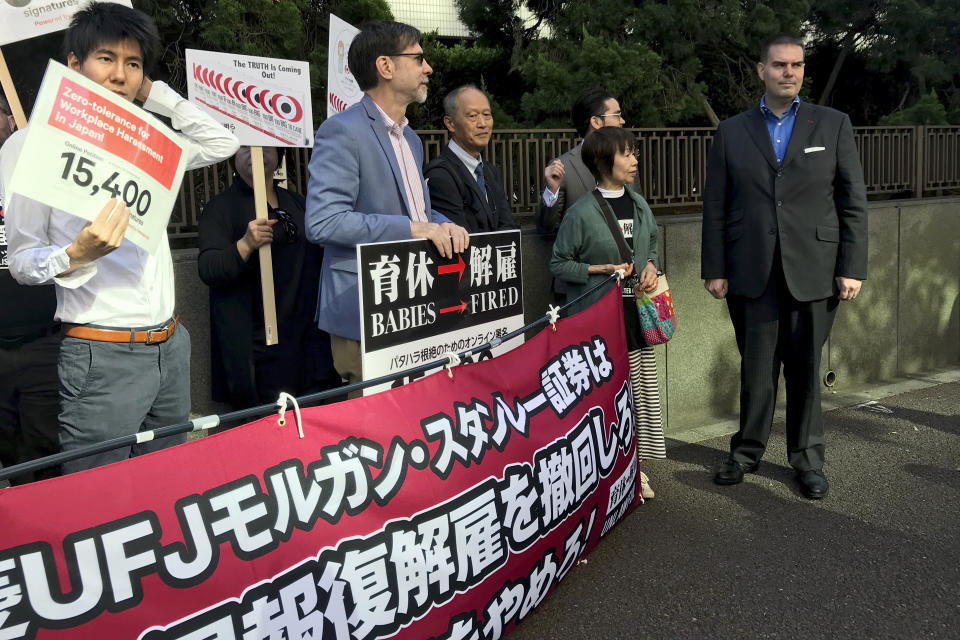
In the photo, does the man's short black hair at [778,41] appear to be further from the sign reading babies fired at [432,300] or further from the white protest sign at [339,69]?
the white protest sign at [339,69]

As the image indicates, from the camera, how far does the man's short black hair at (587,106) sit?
17.0ft

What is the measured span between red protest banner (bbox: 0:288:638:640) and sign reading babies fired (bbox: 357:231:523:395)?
246 millimetres

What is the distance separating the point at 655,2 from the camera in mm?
9891

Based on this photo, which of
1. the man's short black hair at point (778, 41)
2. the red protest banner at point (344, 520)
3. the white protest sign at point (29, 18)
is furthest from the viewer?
the man's short black hair at point (778, 41)

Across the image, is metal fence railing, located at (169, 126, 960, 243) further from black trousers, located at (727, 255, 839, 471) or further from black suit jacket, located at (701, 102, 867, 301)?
black trousers, located at (727, 255, 839, 471)

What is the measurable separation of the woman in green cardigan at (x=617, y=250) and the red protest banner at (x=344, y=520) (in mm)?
736

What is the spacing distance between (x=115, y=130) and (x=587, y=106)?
3276 mm

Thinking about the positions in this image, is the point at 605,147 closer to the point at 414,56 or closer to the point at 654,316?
the point at 654,316

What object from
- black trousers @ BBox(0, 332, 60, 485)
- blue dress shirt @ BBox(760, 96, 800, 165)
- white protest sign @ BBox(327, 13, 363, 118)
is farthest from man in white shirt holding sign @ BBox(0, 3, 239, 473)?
blue dress shirt @ BBox(760, 96, 800, 165)

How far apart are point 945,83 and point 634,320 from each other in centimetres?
1222

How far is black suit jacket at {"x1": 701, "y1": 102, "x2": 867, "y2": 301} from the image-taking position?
4.62 metres

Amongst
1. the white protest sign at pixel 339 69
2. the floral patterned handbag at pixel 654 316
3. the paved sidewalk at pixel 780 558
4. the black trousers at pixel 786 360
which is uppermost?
the white protest sign at pixel 339 69

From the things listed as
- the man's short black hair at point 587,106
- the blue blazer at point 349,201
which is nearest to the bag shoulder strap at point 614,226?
the man's short black hair at point 587,106

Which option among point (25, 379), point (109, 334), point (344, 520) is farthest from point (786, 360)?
point (25, 379)
